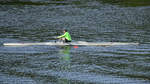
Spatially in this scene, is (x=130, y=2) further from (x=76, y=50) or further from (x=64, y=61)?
(x=64, y=61)

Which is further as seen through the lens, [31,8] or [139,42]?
[31,8]

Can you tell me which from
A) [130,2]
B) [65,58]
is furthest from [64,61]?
[130,2]

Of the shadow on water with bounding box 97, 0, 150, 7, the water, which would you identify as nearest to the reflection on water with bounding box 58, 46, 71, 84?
the water

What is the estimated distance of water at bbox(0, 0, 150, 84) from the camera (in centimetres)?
3053

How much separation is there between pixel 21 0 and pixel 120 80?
237ft

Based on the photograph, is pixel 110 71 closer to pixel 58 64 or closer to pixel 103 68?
pixel 103 68

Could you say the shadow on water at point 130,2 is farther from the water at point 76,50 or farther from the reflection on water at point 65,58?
the reflection on water at point 65,58

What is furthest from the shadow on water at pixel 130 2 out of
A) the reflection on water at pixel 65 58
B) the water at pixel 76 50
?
the reflection on water at pixel 65 58

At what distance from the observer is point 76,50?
42.1 metres

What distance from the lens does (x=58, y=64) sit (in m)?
34.8

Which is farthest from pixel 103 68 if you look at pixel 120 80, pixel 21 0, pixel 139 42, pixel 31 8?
pixel 21 0

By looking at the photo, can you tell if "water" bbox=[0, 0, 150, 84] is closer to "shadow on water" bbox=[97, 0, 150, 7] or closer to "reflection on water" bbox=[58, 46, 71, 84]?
"reflection on water" bbox=[58, 46, 71, 84]

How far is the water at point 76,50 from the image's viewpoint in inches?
1202

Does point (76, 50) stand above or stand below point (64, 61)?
below
